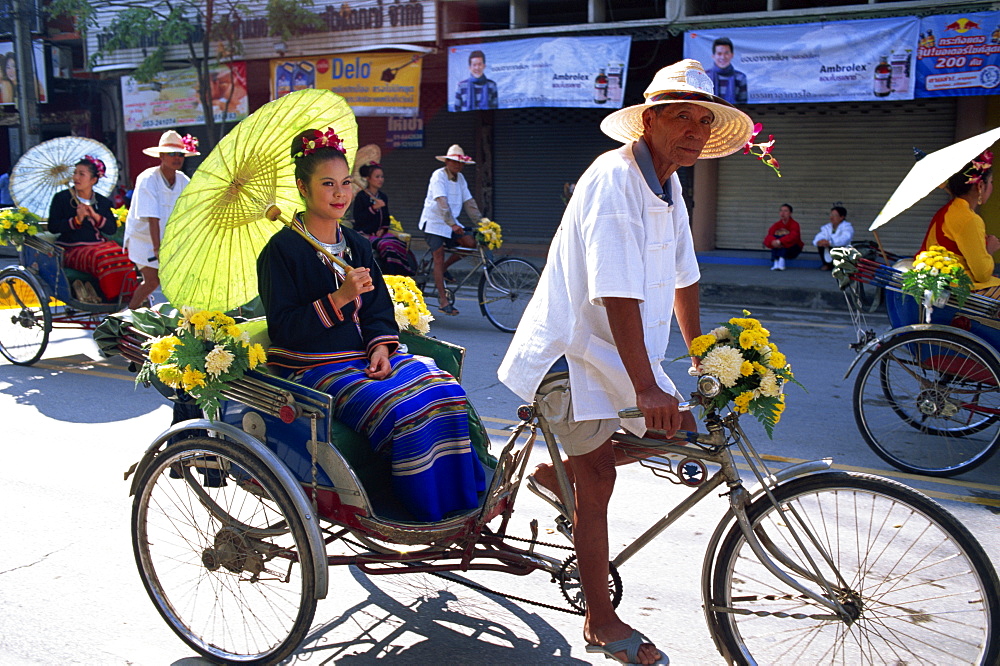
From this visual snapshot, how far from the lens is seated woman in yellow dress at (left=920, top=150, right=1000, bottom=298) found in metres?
5.11

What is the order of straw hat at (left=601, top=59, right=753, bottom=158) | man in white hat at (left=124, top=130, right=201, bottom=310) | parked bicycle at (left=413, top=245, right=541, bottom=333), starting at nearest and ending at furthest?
straw hat at (left=601, top=59, right=753, bottom=158) < man in white hat at (left=124, top=130, right=201, bottom=310) < parked bicycle at (left=413, top=245, right=541, bottom=333)

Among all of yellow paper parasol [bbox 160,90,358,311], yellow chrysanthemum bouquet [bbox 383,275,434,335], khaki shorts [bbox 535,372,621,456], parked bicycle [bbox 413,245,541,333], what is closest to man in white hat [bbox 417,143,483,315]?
parked bicycle [bbox 413,245,541,333]

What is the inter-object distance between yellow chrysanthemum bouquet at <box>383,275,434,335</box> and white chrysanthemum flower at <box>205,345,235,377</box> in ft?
3.01

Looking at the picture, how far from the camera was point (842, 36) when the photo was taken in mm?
12203

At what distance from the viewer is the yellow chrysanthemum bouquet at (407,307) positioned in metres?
3.89

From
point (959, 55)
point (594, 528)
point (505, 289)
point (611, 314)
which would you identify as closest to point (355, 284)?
point (611, 314)

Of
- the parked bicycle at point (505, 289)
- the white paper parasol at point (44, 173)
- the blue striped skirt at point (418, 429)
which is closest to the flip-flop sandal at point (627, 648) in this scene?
the blue striped skirt at point (418, 429)

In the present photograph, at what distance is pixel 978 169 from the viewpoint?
16.9 feet

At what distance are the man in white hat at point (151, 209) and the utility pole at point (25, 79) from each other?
1047 cm

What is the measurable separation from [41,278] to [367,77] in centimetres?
971

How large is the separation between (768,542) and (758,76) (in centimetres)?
1153

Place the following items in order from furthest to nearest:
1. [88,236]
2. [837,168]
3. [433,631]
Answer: [837,168]
[88,236]
[433,631]

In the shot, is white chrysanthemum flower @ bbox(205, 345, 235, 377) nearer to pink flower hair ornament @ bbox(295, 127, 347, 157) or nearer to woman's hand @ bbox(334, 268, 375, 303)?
woman's hand @ bbox(334, 268, 375, 303)

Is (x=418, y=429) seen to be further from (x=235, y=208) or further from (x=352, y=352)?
(x=235, y=208)
